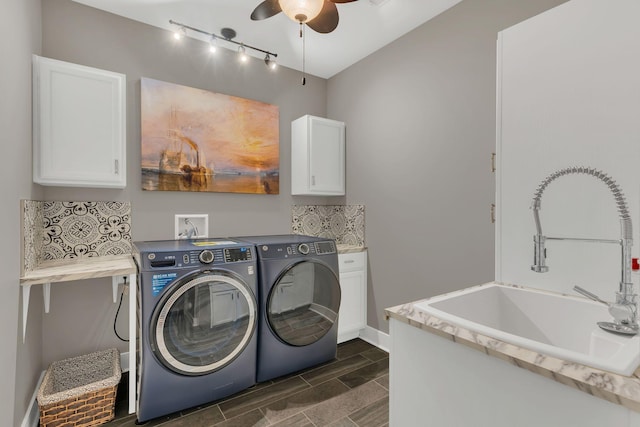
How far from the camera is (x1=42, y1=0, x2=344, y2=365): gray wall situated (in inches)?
84.4

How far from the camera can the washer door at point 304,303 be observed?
219 cm

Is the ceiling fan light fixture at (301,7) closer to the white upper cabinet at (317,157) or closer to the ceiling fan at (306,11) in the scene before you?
the ceiling fan at (306,11)

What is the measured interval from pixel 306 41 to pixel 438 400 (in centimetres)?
278

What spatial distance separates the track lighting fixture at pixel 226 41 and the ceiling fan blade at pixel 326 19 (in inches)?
39.9

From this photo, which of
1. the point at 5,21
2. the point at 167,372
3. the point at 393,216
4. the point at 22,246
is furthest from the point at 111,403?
the point at 393,216

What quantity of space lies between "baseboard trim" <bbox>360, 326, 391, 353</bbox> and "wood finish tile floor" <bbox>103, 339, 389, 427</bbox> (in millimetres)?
309

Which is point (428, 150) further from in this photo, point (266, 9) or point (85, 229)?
point (85, 229)

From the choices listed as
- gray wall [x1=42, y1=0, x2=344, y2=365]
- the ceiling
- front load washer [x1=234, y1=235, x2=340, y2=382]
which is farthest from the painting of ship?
front load washer [x1=234, y1=235, x2=340, y2=382]

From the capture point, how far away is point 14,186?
1.50m

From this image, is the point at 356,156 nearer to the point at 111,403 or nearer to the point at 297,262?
the point at 297,262

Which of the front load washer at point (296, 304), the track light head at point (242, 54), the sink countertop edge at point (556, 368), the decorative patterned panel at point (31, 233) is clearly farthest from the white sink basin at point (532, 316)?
the track light head at point (242, 54)

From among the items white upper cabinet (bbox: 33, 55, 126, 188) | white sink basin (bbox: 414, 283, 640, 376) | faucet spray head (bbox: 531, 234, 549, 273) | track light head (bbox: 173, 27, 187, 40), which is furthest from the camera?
track light head (bbox: 173, 27, 187, 40)

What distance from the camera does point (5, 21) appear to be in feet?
4.50

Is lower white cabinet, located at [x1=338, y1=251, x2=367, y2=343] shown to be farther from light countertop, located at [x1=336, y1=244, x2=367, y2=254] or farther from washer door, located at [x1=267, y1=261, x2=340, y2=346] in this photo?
washer door, located at [x1=267, y1=261, x2=340, y2=346]
